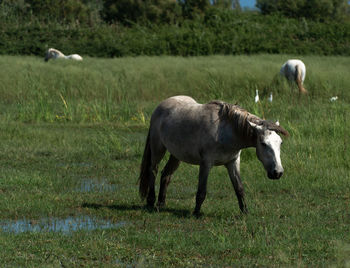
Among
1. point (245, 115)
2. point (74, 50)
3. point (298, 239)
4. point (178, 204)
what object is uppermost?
point (245, 115)

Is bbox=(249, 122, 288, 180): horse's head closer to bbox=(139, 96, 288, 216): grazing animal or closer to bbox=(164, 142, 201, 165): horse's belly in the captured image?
bbox=(139, 96, 288, 216): grazing animal

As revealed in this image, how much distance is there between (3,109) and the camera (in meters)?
18.0

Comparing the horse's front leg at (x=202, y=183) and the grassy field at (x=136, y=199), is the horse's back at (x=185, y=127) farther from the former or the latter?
the grassy field at (x=136, y=199)

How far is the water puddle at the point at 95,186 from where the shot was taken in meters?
9.26

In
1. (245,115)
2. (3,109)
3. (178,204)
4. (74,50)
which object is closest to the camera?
(245,115)

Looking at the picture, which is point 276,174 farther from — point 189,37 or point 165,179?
point 189,37

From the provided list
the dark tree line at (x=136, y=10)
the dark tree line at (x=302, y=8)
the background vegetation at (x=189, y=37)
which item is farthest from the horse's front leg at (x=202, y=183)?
the dark tree line at (x=302, y=8)

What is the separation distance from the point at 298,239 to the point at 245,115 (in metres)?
1.53

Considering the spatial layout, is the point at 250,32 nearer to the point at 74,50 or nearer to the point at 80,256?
the point at 74,50

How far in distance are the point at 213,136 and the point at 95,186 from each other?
2809 mm

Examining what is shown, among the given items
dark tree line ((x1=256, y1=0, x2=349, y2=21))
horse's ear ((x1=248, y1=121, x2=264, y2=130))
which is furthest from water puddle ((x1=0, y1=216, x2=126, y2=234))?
dark tree line ((x1=256, y1=0, x2=349, y2=21))

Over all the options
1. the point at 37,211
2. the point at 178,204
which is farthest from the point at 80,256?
the point at 178,204

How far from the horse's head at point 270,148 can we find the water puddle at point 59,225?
1726 millimetres

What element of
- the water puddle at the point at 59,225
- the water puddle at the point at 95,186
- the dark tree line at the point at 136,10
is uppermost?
the water puddle at the point at 59,225
